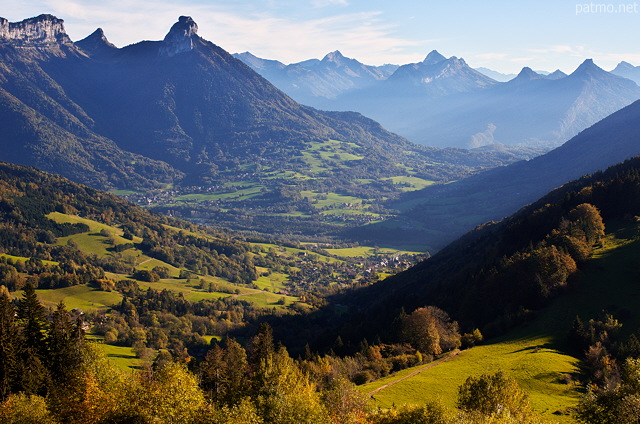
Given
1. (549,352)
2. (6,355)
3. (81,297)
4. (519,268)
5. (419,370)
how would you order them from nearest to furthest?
(6,355) < (549,352) < (419,370) < (519,268) < (81,297)

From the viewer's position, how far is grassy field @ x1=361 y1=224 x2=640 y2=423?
216 ft

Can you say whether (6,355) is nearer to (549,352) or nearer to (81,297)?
(549,352)

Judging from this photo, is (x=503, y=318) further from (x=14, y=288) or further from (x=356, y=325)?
(x=14, y=288)

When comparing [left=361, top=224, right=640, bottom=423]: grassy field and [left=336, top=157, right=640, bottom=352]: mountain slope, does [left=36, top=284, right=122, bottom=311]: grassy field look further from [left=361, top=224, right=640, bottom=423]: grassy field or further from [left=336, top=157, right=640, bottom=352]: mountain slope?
[left=361, top=224, right=640, bottom=423]: grassy field

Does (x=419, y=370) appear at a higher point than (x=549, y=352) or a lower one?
lower

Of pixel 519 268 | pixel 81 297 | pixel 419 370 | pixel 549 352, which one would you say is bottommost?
pixel 81 297

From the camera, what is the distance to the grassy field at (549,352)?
6581 cm

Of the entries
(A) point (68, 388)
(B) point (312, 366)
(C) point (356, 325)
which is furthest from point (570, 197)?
Result: (A) point (68, 388)

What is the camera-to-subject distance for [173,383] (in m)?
54.4

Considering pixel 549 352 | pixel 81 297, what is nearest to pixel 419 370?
pixel 549 352

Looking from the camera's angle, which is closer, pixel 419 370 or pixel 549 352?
pixel 549 352

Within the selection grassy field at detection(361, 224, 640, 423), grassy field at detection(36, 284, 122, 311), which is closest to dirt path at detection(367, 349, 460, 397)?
grassy field at detection(361, 224, 640, 423)

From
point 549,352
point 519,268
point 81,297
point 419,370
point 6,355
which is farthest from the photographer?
point 81,297

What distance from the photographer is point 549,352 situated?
252ft
